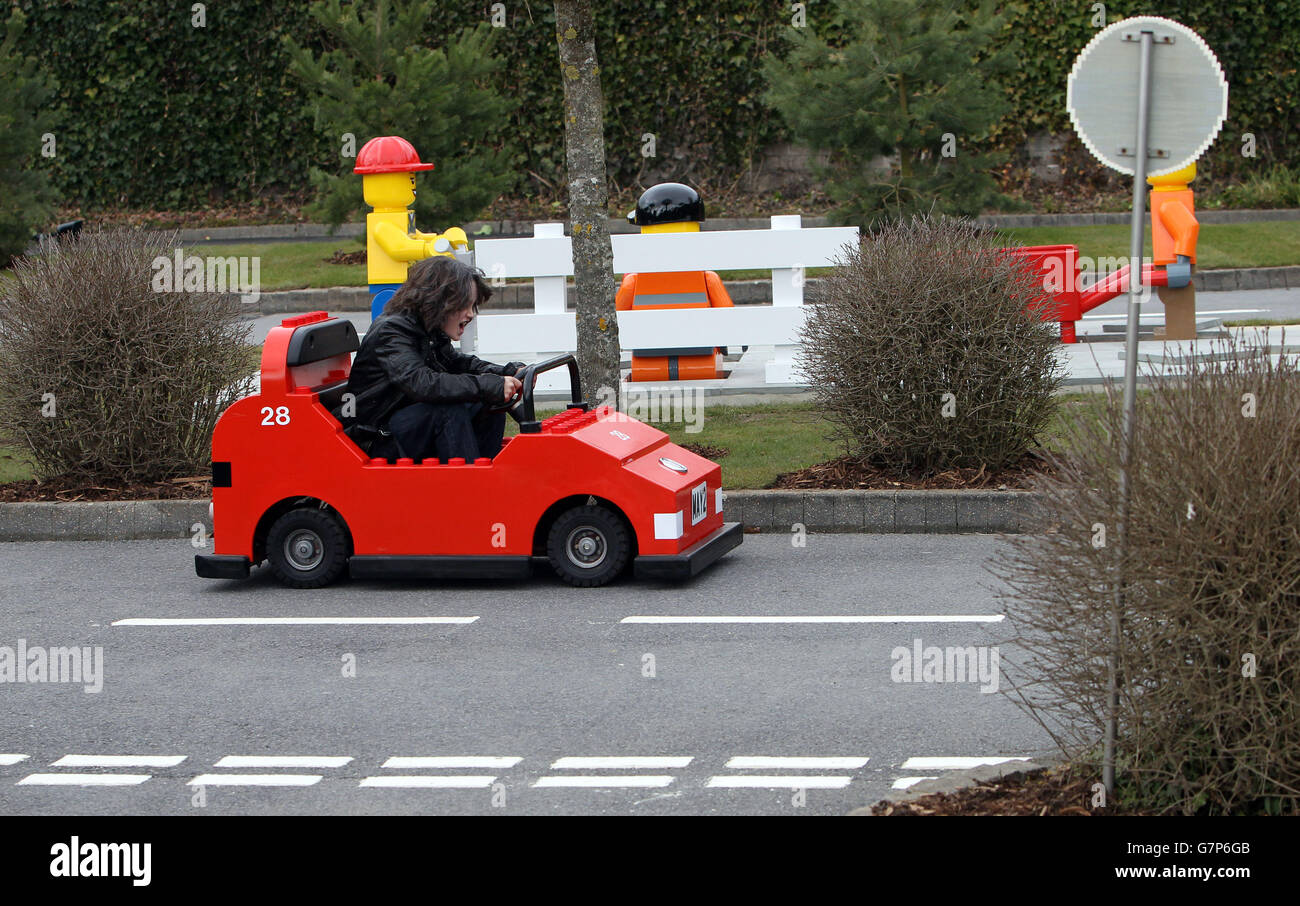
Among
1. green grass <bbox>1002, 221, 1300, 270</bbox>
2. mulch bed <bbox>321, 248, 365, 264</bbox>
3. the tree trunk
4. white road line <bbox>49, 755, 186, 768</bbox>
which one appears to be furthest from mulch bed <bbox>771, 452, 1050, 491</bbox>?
mulch bed <bbox>321, 248, 365, 264</bbox>

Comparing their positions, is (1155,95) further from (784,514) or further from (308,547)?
(308,547)

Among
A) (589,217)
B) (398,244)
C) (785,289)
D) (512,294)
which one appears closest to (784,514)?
(589,217)

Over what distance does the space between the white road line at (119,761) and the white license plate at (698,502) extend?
9.80 ft

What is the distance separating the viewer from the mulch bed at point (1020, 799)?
A: 14.3 ft

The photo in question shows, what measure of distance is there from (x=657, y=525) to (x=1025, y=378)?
2541 mm

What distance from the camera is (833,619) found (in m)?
7.05

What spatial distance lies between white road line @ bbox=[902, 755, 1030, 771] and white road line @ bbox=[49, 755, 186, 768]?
2.48 m

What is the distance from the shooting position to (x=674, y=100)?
23.4 metres

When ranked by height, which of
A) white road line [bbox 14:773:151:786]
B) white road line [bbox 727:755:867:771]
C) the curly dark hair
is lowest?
white road line [bbox 14:773:151:786]

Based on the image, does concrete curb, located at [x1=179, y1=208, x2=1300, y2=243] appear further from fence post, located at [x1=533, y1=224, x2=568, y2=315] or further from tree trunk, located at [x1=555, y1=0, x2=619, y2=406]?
tree trunk, located at [x1=555, y1=0, x2=619, y2=406]

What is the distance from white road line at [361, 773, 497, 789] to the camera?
16.9 ft

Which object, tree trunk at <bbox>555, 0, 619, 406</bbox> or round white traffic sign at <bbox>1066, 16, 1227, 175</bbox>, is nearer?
round white traffic sign at <bbox>1066, 16, 1227, 175</bbox>

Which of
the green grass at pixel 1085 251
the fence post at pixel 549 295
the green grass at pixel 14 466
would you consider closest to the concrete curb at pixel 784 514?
the green grass at pixel 14 466

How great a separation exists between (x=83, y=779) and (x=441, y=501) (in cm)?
264
